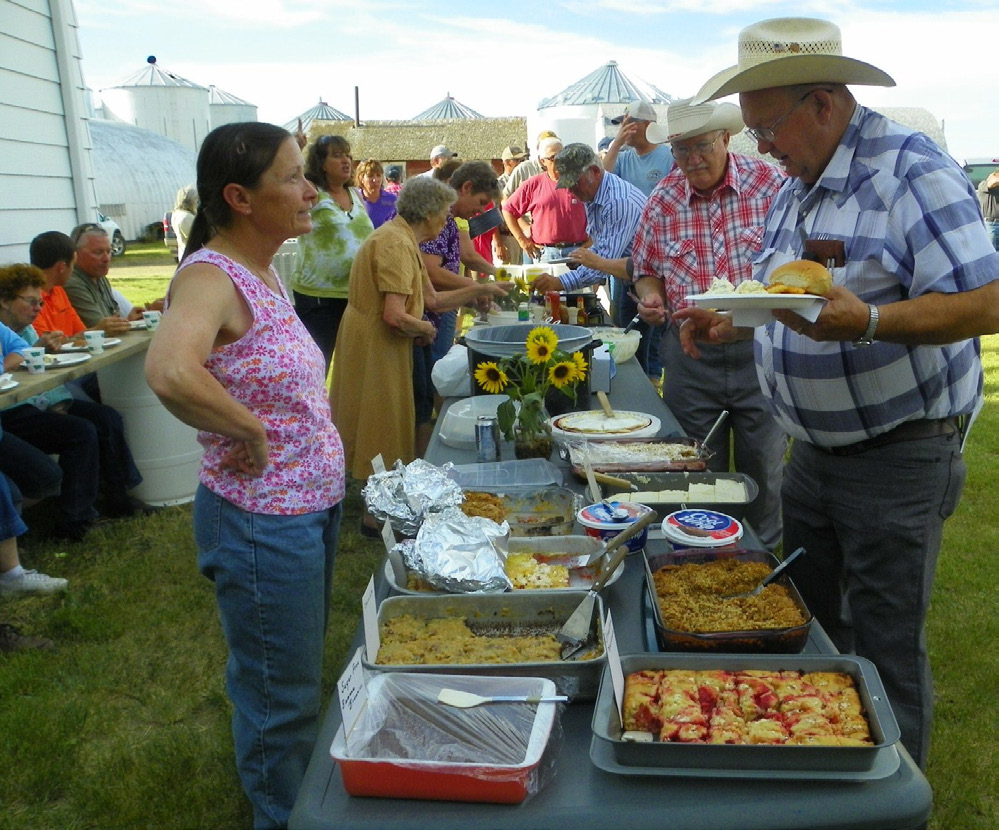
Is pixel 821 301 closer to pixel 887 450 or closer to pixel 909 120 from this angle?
pixel 887 450

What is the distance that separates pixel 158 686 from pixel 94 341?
197 centimetres

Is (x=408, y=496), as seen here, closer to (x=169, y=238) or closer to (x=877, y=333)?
(x=877, y=333)

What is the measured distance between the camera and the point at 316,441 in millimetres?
1817

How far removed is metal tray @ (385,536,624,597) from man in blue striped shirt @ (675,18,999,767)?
2.01ft

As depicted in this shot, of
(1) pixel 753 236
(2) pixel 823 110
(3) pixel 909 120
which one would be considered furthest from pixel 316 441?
(3) pixel 909 120

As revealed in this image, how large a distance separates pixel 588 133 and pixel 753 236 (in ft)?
39.0

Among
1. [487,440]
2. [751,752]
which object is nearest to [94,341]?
[487,440]

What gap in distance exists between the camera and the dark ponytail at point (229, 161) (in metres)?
1.74

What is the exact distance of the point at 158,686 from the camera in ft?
10.2

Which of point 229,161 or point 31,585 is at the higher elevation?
point 229,161

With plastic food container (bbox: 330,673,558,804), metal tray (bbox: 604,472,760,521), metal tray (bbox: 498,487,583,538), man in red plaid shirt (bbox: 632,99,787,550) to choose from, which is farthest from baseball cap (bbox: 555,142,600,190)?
plastic food container (bbox: 330,673,558,804)

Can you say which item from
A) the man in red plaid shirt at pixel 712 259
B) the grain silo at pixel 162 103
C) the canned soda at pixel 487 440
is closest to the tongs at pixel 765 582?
the canned soda at pixel 487 440

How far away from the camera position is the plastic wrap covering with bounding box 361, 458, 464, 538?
188 cm

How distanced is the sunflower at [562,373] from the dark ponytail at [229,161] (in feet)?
4.11
